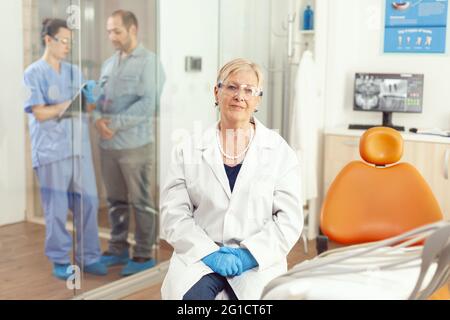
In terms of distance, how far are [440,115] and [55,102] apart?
2720mm

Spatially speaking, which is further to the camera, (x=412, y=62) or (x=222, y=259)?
(x=412, y=62)

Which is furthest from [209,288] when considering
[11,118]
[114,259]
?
[114,259]

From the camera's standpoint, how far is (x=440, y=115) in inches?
173

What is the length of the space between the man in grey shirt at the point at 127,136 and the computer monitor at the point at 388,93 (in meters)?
1.62

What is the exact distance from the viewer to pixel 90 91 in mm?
3275

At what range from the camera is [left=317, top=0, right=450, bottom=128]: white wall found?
439 centimetres

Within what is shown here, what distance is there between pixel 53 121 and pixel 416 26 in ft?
8.85

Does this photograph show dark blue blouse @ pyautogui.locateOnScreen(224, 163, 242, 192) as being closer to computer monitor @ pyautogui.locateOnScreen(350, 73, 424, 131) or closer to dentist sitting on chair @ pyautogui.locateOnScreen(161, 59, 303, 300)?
dentist sitting on chair @ pyautogui.locateOnScreen(161, 59, 303, 300)

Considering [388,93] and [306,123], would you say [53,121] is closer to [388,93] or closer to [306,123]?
[306,123]

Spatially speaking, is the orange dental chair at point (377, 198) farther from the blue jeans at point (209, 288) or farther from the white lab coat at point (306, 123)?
the white lab coat at point (306, 123)

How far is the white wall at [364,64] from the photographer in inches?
173

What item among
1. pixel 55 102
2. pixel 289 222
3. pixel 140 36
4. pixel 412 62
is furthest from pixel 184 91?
pixel 289 222
